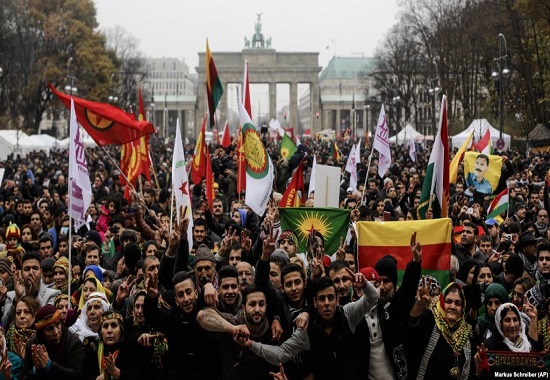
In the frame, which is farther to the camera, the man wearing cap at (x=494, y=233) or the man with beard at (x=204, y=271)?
the man wearing cap at (x=494, y=233)

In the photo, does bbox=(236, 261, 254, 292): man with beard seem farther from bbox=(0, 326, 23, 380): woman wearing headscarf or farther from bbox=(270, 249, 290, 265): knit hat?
bbox=(0, 326, 23, 380): woman wearing headscarf

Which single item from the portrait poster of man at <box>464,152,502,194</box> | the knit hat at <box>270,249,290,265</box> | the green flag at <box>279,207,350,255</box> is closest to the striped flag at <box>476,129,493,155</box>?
the portrait poster of man at <box>464,152,502,194</box>

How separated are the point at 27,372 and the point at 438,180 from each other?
4985 mm

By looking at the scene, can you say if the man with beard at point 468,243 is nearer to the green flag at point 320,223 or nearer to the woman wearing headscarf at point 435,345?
the green flag at point 320,223

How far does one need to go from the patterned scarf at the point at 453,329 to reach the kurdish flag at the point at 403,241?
1.61 m

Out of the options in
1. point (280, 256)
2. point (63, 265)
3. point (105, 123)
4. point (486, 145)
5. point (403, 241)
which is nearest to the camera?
point (280, 256)

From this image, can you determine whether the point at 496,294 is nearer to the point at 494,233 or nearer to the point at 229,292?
the point at 229,292

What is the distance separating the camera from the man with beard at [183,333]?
270 inches

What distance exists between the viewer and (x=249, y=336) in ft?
21.4

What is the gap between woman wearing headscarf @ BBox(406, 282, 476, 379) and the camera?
673cm

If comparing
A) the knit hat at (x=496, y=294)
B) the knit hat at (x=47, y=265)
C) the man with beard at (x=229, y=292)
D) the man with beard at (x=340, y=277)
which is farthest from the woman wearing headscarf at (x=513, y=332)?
the knit hat at (x=47, y=265)

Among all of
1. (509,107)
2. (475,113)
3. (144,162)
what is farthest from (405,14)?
(144,162)

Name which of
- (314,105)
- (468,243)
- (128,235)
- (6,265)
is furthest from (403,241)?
(314,105)

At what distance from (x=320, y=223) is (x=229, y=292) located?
12.5 ft
